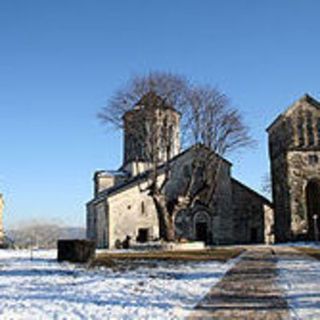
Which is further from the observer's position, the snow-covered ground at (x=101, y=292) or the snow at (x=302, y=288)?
the snow-covered ground at (x=101, y=292)

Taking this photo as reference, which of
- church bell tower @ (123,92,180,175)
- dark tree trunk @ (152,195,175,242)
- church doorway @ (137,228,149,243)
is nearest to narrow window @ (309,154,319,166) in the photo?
church doorway @ (137,228,149,243)

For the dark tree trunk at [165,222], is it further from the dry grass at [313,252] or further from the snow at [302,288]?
the snow at [302,288]

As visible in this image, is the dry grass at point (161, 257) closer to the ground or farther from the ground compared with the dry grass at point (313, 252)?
closer to the ground

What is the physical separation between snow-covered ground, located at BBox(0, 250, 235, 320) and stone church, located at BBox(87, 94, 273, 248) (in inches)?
1204

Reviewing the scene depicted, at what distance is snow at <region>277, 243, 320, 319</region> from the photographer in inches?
388

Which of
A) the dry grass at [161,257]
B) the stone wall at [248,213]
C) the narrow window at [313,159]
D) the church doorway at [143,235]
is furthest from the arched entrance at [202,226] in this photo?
the dry grass at [161,257]

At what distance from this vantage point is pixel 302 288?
1315 centimetres

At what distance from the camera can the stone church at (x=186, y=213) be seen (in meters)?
51.2

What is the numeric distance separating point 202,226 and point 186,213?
7.46ft

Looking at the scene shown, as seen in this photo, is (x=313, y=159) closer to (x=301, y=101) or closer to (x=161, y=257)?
(x=301, y=101)

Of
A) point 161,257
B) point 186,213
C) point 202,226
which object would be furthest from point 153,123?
point 202,226

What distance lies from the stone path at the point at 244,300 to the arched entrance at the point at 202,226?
3693 cm

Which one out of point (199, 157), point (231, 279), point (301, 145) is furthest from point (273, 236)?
point (231, 279)

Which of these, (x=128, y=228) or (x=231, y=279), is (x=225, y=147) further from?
(x=231, y=279)
